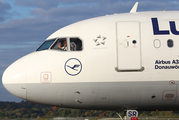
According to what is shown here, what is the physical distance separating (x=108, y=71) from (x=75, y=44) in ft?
6.65

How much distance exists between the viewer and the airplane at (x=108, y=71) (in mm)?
11656

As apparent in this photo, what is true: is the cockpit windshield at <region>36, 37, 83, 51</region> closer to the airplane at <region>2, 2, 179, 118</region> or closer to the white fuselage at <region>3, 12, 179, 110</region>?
the airplane at <region>2, 2, 179, 118</region>

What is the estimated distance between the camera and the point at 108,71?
38.3 ft

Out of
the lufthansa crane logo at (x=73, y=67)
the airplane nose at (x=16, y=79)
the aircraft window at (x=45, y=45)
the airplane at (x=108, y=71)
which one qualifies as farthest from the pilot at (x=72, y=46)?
the airplane nose at (x=16, y=79)

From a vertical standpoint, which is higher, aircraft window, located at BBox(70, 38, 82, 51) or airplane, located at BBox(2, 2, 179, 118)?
aircraft window, located at BBox(70, 38, 82, 51)

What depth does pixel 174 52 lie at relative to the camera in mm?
11820

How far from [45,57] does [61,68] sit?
0.98 metres

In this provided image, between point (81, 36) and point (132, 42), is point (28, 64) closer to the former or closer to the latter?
point (81, 36)

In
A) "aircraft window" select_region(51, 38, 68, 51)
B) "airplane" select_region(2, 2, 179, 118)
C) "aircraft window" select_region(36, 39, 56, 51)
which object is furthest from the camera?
"aircraft window" select_region(36, 39, 56, 51)

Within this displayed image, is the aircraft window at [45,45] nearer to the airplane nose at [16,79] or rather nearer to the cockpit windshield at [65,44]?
the cockpit windshield at [65,44]

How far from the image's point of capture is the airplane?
11.7 metres

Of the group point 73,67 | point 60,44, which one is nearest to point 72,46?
point 60,44

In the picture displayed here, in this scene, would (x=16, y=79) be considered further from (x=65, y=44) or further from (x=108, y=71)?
(x=108, y=71)

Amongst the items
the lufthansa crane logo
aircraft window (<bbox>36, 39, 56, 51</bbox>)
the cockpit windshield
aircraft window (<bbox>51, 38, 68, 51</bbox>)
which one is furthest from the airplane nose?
the lufthansa crane logo
